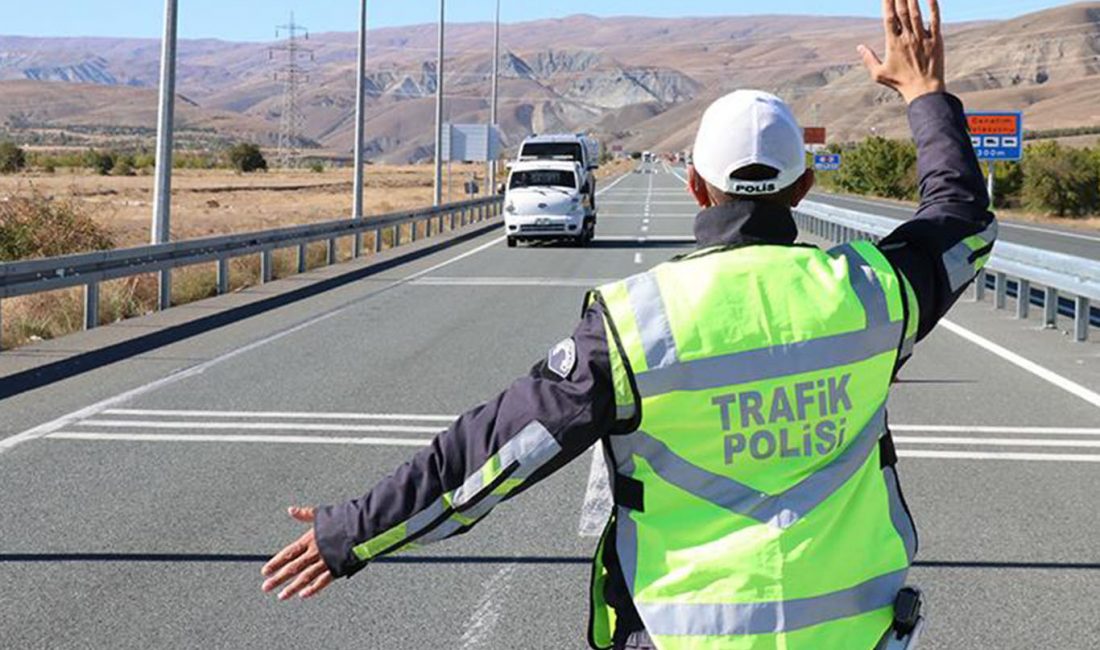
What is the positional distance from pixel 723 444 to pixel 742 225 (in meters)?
0.43

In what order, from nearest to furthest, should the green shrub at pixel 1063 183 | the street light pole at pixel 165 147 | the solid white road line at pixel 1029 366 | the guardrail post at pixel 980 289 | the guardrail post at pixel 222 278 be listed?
1. the solid white road line at pixel 1029 366
2. the street light pole at pixel 165 147
3. the guardrail post at pixel 222 278
4. the guardrail post at pixel 980 289
5. the green shrub at pixel 1063 183

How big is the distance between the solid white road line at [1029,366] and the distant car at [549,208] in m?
17.1

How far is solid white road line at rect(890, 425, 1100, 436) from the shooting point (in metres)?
11.5

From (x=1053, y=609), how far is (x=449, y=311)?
552 inches

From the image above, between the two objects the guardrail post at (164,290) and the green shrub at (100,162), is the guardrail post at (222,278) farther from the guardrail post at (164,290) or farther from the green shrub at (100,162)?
the green shrub at (100,162)

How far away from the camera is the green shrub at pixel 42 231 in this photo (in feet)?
79.3

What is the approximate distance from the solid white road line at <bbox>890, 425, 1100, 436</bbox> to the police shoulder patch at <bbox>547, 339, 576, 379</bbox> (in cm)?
902

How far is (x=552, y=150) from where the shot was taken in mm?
43719

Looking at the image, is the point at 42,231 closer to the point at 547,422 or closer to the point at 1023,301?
the point at 1023,301

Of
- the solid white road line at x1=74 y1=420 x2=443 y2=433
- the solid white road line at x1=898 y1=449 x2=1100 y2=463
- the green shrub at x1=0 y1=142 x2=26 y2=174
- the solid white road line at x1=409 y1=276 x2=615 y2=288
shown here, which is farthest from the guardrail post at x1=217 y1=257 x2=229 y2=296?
the green shrub at x1=0 y1=142 x2=26 y2=174

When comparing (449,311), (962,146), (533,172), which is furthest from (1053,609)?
(533,172)

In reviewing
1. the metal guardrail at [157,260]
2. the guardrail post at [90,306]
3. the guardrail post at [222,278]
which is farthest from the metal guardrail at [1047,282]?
the guardrail post at [222,278]

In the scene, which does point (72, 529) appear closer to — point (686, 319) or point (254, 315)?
point (686, 319)

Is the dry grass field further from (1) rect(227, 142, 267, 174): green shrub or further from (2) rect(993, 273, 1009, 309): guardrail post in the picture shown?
(2) rect(993, 273, 1009, 309): guardrail post
